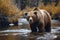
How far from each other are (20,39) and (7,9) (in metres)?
11.3

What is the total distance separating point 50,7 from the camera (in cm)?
3631

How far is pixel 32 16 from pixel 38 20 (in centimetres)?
76

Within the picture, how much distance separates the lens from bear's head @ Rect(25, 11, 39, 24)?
15.1m

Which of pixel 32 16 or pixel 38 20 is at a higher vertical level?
pixel 32 16

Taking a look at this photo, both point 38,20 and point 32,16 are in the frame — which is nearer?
point 32,16

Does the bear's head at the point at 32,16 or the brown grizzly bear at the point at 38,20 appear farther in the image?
the brown grizzly bear at the point at 38,20

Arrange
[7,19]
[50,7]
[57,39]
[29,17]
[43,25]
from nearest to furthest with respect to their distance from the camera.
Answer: [57,39], [29,17], [43,25], [7,19], [50,7]

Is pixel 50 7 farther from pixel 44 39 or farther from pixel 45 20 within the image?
pixel 44 39

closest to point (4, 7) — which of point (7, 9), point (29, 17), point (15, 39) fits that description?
point (7, 9)

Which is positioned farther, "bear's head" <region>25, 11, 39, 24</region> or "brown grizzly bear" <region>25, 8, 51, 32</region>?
"brown grizzly bear" <region>25, 8, 51, 32</region>

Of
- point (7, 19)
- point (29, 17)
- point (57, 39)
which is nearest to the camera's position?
point (57, 39)

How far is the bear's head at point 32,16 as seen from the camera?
49.6ft

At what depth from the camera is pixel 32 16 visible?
50.3ft

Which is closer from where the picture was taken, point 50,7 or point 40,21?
point 40,21
